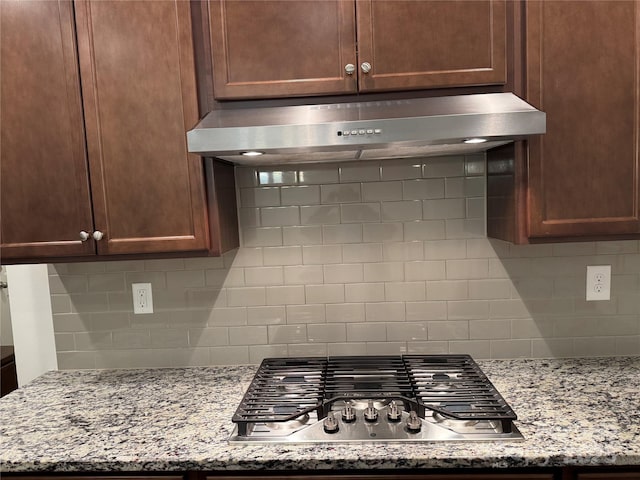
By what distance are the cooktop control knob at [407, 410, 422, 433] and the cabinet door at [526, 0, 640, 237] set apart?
74 cm

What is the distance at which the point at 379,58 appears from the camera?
1.47m

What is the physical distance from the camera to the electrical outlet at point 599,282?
1.85 meters

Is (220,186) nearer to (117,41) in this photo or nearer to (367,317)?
(117,41)

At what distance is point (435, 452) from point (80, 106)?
157 cm

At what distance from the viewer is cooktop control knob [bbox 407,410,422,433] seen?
4.30 ft

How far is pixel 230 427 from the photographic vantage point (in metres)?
1.40

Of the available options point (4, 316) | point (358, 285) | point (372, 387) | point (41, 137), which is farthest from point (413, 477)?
point (4, 316)

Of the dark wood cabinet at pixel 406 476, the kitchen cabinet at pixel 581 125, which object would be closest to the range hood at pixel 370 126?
the kitchen cabinet at pixel 581 125

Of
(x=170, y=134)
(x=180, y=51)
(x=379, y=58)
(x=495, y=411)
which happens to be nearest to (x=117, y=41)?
(x=180, y=51)

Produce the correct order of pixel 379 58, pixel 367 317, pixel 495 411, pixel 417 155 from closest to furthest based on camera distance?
pixel 495 411, pixel 379 58, pixel 417 155, pixel 367 317

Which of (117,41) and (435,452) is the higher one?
(117,41)

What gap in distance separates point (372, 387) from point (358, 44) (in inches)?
45.9

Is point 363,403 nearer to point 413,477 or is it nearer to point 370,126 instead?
point 413,477

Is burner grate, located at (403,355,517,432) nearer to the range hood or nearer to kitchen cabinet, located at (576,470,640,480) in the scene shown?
kitchen cabinet, located at (576,470,640,480)
